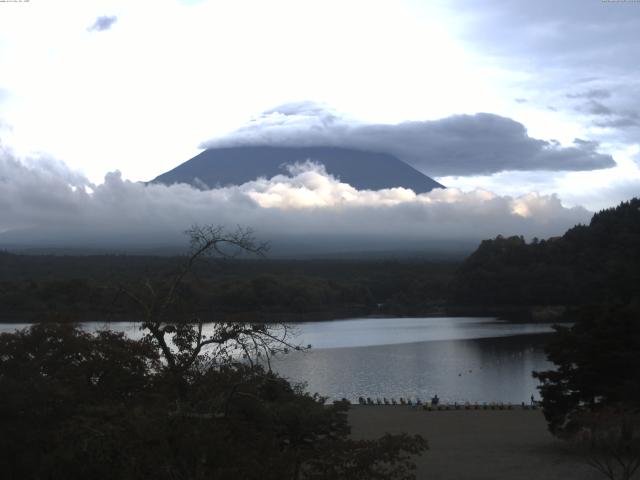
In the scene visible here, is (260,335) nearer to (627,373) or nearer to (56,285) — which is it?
(627,373)

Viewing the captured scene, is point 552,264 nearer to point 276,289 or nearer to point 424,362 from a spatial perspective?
point 276,289

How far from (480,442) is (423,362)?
17.1 meters

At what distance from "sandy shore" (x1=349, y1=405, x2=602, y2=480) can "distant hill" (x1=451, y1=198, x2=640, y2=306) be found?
3755 cm

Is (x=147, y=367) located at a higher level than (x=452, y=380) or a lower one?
higher

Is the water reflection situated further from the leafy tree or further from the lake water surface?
the leafy tree

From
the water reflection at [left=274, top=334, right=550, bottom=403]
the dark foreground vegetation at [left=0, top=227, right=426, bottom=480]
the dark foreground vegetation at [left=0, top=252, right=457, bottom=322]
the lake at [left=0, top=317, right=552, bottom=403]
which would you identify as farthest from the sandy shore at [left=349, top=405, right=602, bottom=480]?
the dark foreground vegetation at [left=0, top=252, right=457, bottom=322]

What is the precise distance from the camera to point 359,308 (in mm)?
65688

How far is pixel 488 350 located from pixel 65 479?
31.1m

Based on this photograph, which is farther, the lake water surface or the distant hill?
the distant hill

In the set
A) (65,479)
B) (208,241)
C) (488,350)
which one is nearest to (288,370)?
(488,350)

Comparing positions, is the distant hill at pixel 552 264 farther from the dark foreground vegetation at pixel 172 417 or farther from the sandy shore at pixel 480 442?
the dark foreground vegetation at pixel 172 417

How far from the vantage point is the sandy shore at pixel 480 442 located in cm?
1322

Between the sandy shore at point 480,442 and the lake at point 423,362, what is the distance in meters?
4.25

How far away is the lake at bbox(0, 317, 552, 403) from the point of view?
1035 inches
